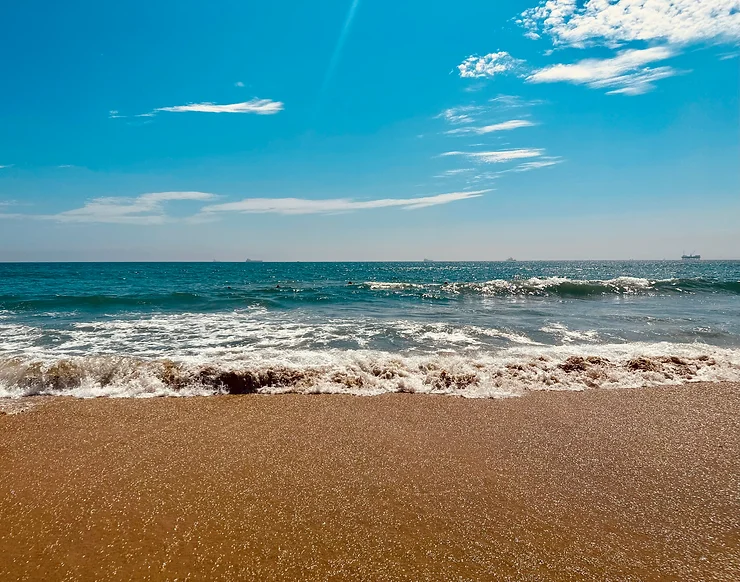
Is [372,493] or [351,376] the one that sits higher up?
[351,376]

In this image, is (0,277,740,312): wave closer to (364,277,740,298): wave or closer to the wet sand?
(364,277,740,298): wave

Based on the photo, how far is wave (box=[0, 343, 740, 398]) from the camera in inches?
267

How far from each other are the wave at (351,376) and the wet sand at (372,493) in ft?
3.35

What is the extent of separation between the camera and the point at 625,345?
10453 millimetres

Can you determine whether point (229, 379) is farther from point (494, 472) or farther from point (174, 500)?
point (494, 472)

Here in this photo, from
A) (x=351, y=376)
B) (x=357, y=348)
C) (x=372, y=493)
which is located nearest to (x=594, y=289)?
(x=357, y=348)

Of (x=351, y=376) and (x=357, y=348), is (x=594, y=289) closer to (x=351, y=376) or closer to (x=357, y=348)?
(x=357, y=348)

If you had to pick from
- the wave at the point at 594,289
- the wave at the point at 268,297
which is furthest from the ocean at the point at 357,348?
the wave at the point at 594,289

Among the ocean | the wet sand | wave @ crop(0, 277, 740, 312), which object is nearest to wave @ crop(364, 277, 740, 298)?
wave @ crop(0, 277, 740, 312)

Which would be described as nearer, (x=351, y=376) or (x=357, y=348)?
(x=351, y=376)

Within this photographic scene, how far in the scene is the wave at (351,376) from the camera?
6.79m

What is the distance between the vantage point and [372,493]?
3.65 metres

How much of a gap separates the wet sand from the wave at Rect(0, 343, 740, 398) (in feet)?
3.35

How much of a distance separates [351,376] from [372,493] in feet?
11.7
